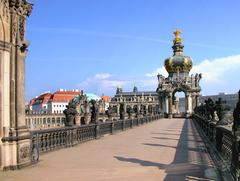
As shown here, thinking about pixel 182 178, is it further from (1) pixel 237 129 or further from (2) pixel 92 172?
(2) pixel 92 172

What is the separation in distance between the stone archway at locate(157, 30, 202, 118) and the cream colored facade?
7135cm

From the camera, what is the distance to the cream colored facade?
11461 millimetres

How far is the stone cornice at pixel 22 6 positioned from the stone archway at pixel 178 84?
2798 inches

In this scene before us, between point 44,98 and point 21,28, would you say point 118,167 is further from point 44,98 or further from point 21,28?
point 44,98

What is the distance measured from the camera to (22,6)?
483 inches

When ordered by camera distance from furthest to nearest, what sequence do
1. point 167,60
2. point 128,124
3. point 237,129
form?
1. point 167,60
2. point 128,124
3. point 237,129

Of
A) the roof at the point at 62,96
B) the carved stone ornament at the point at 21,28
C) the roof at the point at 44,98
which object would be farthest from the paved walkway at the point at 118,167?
the roof at the point at 44,98

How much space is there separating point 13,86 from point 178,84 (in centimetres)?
8050

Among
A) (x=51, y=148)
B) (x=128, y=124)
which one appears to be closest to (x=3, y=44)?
(x=51, y=148)

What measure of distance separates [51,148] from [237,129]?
830 centimetres

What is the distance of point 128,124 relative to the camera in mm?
36562

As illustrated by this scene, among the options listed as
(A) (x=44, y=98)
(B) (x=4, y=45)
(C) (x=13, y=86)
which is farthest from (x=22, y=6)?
(A) (x=44, y=98)

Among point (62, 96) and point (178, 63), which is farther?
point (62, 96)

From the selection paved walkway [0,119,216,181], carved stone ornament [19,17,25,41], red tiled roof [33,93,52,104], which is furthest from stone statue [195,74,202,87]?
red tiled roof [33,93,52,104]
